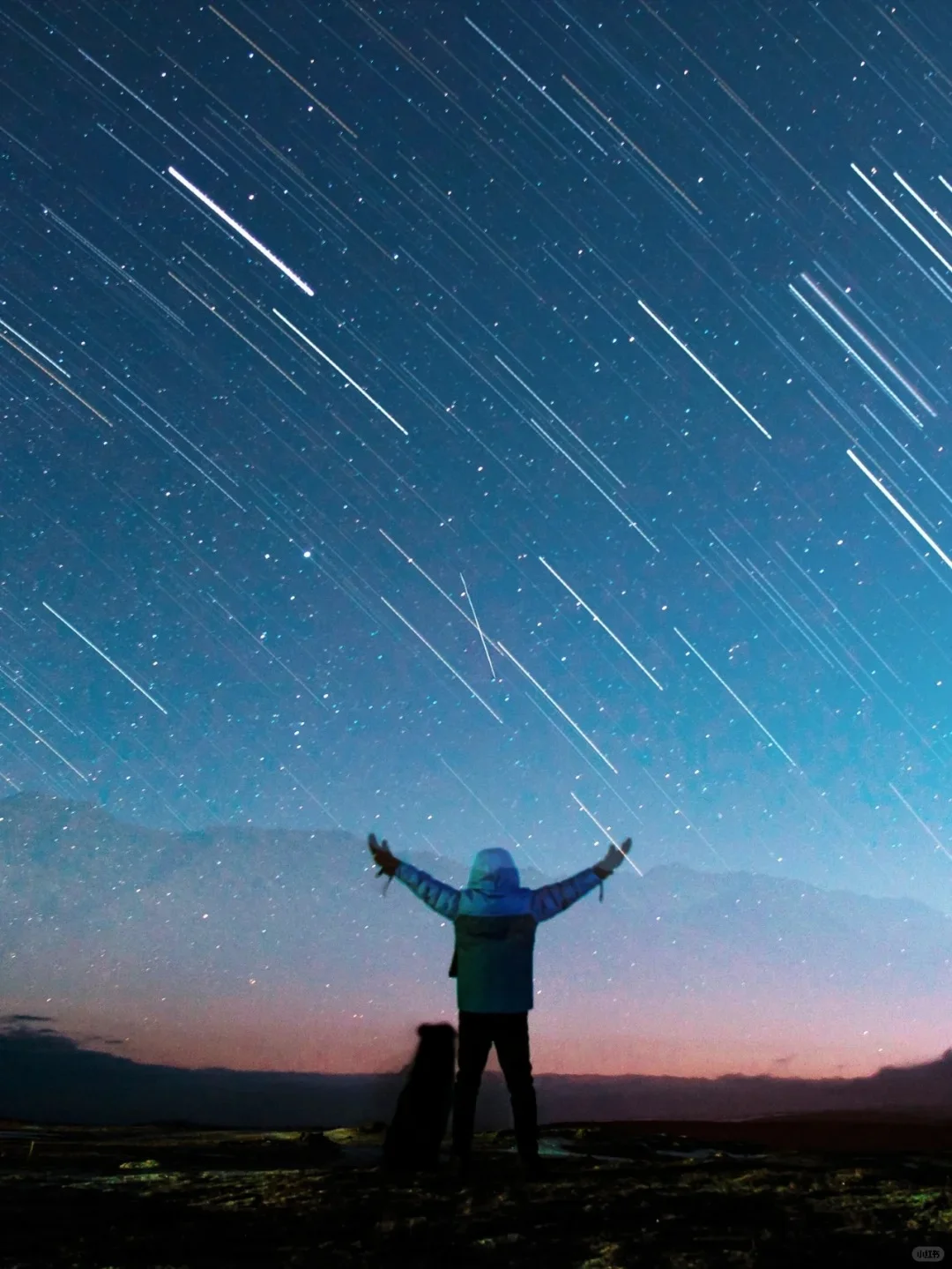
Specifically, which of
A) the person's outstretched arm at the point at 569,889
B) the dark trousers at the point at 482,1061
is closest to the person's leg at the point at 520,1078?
the dark trousers at the point at 482,1061

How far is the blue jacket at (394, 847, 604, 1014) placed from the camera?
25.4 ft

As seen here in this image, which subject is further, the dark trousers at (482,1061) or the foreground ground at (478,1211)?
the dark trousers at (482,1061)

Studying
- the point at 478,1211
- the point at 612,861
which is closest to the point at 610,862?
the point at 612,861

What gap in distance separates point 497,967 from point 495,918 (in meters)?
0.36

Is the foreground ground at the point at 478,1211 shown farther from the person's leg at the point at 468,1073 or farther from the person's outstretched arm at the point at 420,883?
the person's outstretched arm at the point at 420,883

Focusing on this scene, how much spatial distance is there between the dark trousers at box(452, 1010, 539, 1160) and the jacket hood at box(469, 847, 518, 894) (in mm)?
902

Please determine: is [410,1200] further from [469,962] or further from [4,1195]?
[4,1195]

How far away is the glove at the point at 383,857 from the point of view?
8453mm

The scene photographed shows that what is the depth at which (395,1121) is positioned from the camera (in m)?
8.23

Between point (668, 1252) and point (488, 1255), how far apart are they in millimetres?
765

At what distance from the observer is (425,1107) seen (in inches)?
329

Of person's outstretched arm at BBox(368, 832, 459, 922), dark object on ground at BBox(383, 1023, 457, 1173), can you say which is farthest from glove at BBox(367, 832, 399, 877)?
dark object on ground at BBox(383, 1023, 457, 1173)

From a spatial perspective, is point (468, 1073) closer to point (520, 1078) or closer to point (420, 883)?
point (520, 1078)

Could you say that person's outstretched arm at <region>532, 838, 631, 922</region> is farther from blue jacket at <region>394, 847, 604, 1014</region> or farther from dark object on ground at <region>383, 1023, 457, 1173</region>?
dark object on ground at <region>383, 1023, 457, 1173</region>
